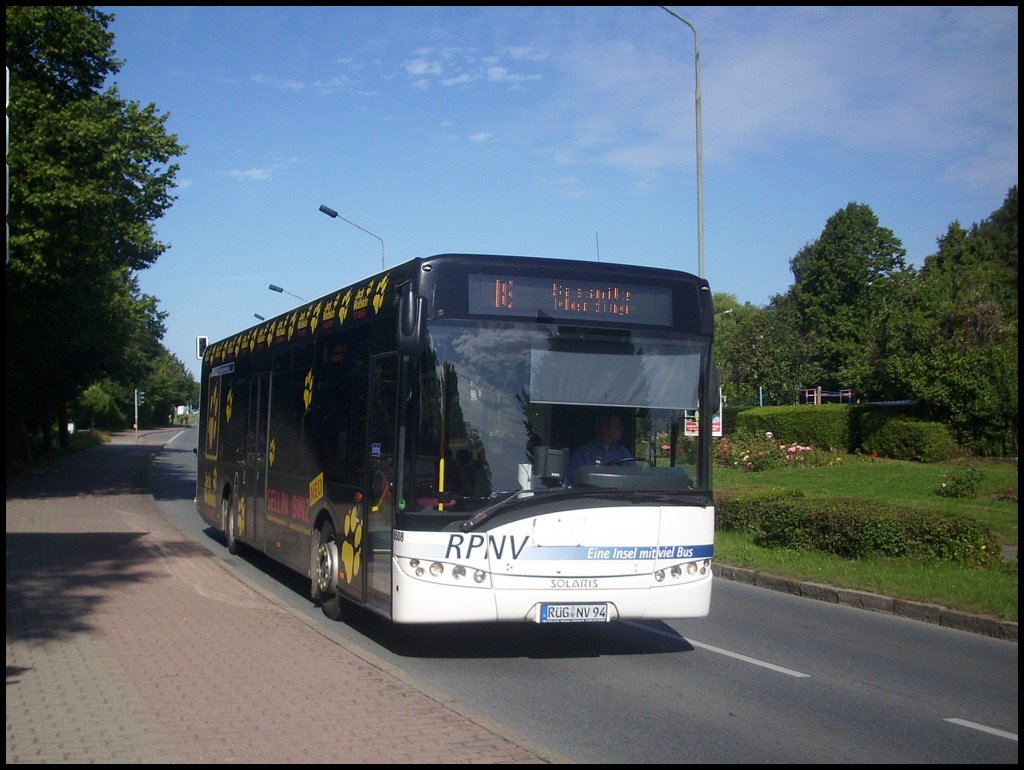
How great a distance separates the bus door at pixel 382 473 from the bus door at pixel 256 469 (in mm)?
4737

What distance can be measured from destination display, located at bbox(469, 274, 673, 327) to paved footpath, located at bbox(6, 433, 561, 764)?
10.1ft

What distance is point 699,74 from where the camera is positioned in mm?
22141

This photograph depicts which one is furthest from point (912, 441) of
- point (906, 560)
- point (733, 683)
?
point (733, 683)

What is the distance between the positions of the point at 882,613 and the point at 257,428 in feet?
26.8

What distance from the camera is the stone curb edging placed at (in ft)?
35.6

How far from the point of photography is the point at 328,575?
34.8ft

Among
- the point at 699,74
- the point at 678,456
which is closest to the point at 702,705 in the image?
the point at 678,456

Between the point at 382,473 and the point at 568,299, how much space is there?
84.0 inches

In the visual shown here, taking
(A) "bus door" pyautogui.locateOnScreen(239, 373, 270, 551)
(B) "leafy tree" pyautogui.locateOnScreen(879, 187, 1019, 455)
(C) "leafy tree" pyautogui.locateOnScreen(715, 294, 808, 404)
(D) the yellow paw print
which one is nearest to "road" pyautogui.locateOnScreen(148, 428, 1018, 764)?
(A) "bus door" pyautogui.locateOnScreen(239, 373, 270, 551)

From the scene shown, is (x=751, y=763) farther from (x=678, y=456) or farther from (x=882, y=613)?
(x=882, y=613)

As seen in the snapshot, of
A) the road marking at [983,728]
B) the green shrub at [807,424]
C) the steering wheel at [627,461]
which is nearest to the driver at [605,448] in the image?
the steering wheel at [627,461]

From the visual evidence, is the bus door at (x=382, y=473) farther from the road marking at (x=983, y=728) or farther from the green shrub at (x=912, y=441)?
the green shrub at (x=912, y=441)

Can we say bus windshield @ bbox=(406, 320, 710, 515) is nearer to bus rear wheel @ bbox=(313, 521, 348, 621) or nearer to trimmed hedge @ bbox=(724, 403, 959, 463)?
bus rear wheel @ bbox=(313, 521, 348, 621)

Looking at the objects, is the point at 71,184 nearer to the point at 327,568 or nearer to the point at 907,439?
the point at 327,568
